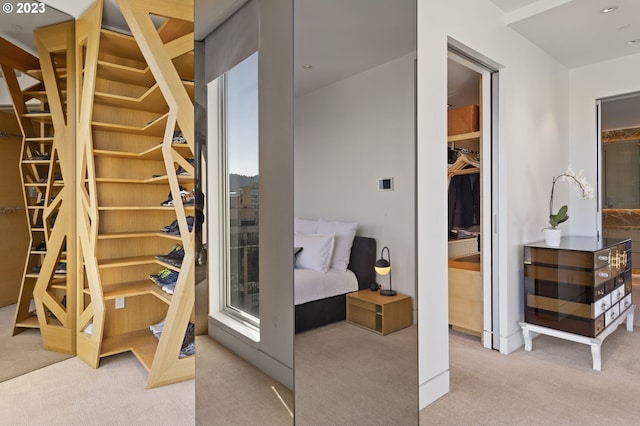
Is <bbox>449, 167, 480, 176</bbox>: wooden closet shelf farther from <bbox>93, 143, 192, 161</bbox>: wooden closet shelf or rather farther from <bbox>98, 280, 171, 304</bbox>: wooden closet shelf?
<bbox>98, 280, 171, 304</bbox>: wooden closet shelf

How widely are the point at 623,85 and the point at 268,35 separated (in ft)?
13.4

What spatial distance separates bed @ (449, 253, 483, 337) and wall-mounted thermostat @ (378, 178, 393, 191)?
5.79 ft

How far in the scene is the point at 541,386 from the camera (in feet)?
7.56

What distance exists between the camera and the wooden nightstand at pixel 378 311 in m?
1.53

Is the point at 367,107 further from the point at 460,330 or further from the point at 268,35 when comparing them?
the point at 460,330

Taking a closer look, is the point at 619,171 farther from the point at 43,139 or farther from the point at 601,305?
the point at 43,139

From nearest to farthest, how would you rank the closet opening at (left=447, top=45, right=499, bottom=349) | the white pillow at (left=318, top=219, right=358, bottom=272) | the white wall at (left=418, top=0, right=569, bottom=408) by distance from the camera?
1. the white pillow at (left=318, top=219, right=358, bottom=272)
2. the white wall at (left=418, top=0, right=569, bottom=408)
3. the closet opening at (left=447, top=45, right=499, bottom=349)

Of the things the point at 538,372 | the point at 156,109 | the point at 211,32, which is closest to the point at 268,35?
the point at 211,32

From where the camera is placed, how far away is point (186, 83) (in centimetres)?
251

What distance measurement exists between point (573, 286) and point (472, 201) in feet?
4.07

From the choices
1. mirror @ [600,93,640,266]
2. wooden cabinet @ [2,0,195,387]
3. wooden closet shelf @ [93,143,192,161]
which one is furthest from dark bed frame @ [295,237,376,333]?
mirror @ [600,93,640,266]

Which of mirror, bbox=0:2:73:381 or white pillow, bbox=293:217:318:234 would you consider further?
mirror, bbox=0:2:73:381

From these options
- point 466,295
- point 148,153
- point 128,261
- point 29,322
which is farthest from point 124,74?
point 466,295

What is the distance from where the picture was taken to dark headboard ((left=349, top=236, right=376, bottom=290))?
5.02ft
